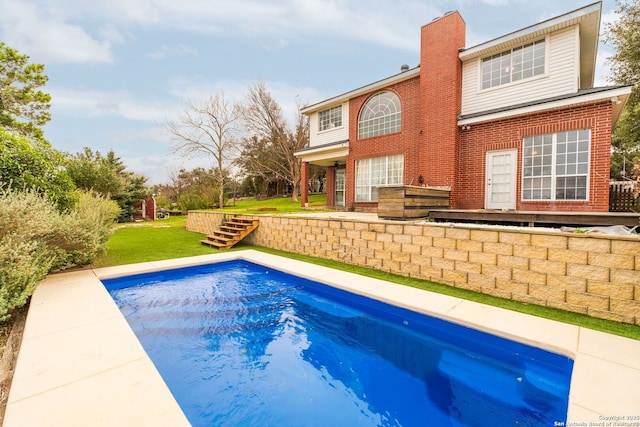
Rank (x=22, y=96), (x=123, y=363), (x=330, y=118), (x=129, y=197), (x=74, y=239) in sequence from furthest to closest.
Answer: (x=129, y=197), (x=22, y=96), (x=330, y=118), (x=74, y=239), (x=123, y=363)

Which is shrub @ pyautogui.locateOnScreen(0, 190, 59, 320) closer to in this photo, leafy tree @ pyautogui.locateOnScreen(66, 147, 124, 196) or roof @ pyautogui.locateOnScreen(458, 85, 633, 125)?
roof @ pyautogui.locateOnScreen(458, 85, 633, 125)

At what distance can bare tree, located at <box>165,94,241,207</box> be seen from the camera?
2184 centimetres

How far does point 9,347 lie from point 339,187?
1313cm

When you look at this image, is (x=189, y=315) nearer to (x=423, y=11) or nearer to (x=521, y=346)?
(x=521, y=346)

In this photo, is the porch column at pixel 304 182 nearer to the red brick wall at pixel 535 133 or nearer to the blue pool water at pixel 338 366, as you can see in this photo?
the red brick wall at pixel 535 133

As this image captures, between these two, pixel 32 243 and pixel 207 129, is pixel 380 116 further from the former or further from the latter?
pixel 207 129

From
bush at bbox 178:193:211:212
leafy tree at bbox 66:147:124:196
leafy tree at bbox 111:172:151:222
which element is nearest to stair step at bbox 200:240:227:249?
leafy tree at bbox 66:147:124:196

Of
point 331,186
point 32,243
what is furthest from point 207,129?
point 32,243

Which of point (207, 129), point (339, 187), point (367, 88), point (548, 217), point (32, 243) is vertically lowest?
point (32, 243)

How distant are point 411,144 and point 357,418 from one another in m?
10.3

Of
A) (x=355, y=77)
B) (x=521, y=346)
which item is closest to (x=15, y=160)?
(x=521, y=346)

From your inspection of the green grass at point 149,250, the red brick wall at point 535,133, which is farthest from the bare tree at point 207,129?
the red brick wall at point 535,133

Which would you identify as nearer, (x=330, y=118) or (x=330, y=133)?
(x=330, y=133)

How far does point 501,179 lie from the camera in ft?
29.4
